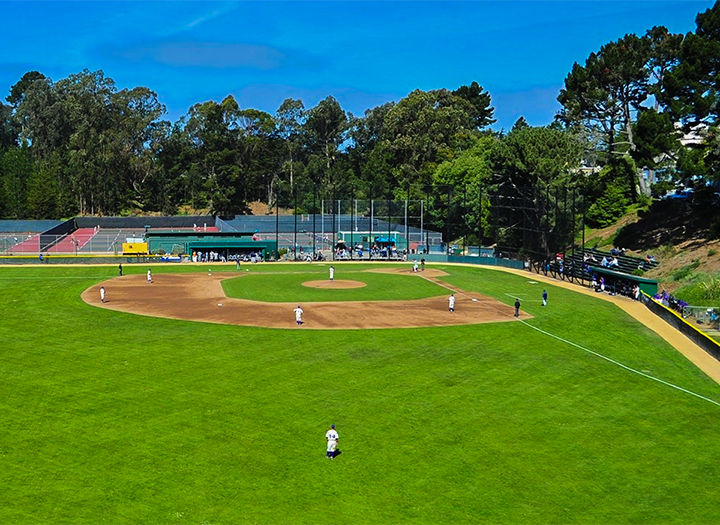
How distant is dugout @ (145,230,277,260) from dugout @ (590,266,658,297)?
145ft

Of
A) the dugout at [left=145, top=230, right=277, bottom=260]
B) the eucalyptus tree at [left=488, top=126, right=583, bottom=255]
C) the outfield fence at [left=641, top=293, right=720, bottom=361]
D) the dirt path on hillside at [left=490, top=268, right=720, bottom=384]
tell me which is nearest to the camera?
the dirt path on hillside at [left=490, top=268, right=720, bottom=384]

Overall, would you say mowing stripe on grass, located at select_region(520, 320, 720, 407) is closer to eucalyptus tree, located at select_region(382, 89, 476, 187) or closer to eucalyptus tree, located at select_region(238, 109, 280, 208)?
eucalyptus tree, located at select_region(382, 89, 476, 187)

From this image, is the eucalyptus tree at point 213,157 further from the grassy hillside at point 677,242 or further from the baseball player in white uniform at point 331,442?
the baseball player in white uniform at point 331,442

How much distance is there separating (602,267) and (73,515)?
60.9 m

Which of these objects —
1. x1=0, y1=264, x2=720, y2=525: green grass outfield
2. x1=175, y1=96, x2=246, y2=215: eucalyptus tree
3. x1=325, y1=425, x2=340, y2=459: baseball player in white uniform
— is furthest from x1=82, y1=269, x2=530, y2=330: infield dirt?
x1=175, y1=96, x2=246, y2=215: eucalyptus tree

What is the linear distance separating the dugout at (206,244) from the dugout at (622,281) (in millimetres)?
44069

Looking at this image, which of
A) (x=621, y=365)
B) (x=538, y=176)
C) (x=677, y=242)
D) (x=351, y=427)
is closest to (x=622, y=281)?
(x=677, y=242)

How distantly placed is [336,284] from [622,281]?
27.0 m

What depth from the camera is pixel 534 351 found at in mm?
38531

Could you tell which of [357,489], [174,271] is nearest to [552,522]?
[357,489]

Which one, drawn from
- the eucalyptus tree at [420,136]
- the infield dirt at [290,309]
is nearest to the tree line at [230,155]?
the eucalyptus tree at [420,136]

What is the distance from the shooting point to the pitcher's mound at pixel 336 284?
206ft

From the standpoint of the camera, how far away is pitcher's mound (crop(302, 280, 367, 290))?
6272cm

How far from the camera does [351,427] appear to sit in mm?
26000
